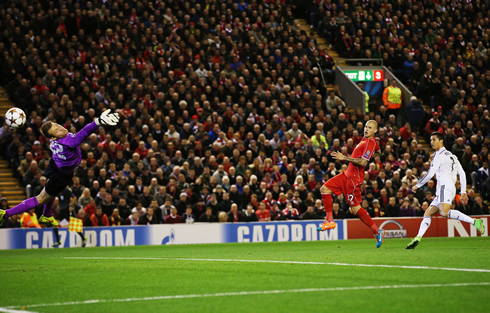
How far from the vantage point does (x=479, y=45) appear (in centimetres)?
3180

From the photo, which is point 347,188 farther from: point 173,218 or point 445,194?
point 173,218

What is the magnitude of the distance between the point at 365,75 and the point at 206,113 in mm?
9380

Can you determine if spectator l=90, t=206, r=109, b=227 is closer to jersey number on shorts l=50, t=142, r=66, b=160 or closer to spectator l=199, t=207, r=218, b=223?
spectator l=199, t=207, r=218, b=223

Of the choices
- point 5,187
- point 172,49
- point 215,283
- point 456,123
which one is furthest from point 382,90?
point 215,283

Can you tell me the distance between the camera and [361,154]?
1339cm

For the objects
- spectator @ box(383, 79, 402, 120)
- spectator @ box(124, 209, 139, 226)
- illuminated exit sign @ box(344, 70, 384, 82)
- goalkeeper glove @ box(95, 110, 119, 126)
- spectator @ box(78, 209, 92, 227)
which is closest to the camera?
goalkeeper glove @ box(95, 110, 119, 126)

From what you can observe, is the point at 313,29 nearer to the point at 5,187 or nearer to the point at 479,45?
the point at 479,45

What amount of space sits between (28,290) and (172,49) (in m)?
18.5

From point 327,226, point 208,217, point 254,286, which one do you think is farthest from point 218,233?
point 254,286

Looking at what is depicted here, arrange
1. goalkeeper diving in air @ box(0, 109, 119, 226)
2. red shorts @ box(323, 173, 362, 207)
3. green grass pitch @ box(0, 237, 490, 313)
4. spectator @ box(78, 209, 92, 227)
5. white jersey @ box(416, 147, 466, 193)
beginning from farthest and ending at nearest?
spectator @ box(78, 209, 92, 227) < red shorts @ box(323, 173, 362, 207) < white jersey @ box(416, 147, 466, 193) < goalkeeper diving in air @ box(0, 109, 119, 226) < green grass pitch @ box(0, 237, 490, 313)

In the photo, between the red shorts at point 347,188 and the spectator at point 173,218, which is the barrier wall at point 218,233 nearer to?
the spectator at point 173,218

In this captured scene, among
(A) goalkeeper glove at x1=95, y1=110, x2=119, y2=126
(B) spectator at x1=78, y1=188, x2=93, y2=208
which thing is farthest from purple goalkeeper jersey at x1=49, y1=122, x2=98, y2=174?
(B) spectator at x1=78, y1=188, x2=93, y2=208

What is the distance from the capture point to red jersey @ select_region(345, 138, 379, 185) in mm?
13352

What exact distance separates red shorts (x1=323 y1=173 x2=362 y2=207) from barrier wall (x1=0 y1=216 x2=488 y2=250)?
7325 millimetres
